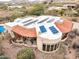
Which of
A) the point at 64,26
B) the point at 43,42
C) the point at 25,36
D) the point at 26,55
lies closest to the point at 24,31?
the point at 25,36

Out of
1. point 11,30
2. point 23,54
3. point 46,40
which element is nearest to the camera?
point 23,54

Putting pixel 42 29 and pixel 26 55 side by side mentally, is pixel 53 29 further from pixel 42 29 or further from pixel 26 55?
pixel 26 55

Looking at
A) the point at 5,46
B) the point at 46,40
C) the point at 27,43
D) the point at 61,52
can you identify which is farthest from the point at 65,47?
the point at 5,46

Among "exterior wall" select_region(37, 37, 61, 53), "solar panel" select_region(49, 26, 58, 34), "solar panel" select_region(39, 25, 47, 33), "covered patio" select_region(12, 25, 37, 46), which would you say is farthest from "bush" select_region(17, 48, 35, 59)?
"solar panel" select_region(49, 26, 58, 34)

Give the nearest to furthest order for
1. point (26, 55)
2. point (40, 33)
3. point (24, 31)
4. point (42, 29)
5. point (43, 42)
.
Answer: point (26, 55) → point (43, 42) → point (40, 33) → point (42, 29) → point (24, 31)

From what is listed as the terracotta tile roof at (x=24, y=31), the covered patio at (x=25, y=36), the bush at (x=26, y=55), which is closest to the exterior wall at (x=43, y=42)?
the covered patio at (x=25, y=36)

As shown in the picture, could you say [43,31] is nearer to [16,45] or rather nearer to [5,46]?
[16,45]

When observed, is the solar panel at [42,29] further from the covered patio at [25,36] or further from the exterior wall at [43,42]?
the exterior wall at [43,42]

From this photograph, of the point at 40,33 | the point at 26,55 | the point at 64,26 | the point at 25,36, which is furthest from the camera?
the point at 64,26
